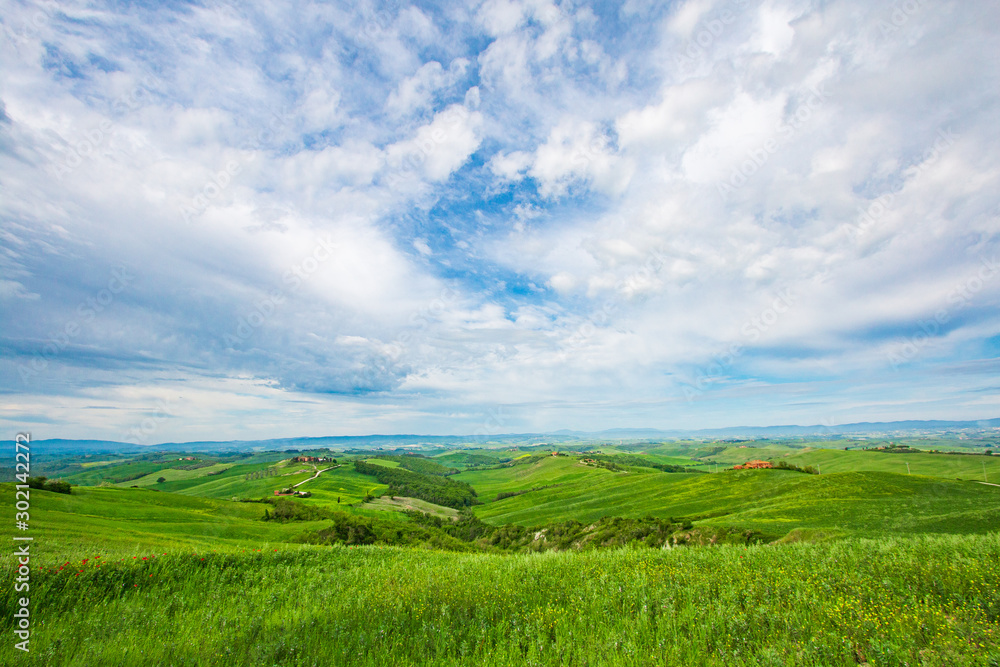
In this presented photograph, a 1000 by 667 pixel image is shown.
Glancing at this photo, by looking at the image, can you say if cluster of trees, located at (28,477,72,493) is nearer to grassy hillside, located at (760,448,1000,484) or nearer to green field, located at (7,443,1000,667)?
green field, located at (7,443,1000,667)

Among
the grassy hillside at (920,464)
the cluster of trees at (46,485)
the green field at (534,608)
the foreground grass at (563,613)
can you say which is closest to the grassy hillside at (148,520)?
the cluster of trees at (46,485)

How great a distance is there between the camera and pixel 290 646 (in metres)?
6.31

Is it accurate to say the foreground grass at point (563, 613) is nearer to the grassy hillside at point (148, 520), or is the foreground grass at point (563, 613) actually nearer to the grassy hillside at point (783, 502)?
the grassy hillside at point (148, 520)

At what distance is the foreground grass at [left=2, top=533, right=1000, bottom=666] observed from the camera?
5.52 meters

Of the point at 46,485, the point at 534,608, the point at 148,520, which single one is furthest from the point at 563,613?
the point at 46,485

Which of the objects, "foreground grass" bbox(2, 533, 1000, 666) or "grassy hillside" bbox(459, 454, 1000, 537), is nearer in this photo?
"foreground grass" bbox(2, 533, 1000, 666)

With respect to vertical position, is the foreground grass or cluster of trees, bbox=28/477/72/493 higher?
the foreground grass

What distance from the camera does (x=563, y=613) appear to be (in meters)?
6.97

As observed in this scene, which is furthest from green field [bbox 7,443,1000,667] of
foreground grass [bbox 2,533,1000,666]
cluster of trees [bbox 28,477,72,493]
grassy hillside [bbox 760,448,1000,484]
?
grassy hillside [bbox 760,448,1000,484]

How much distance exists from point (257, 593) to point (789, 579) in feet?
39.0

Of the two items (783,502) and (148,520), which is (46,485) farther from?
(783,502)

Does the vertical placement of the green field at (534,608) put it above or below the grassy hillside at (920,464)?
above

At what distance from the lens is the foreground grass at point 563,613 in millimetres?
5520

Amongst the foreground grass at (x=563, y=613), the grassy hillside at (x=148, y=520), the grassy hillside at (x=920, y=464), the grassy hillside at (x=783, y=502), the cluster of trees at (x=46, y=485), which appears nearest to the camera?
the foreground grass at (x=563, y=613)
